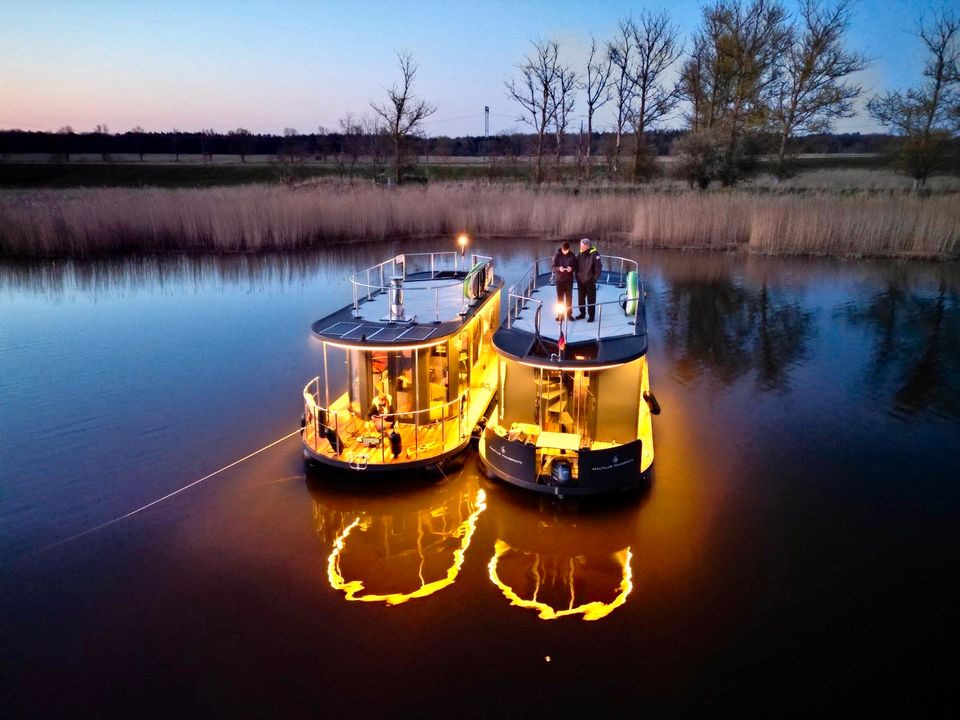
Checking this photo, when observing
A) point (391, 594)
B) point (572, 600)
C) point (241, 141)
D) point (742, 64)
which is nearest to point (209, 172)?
point (241, 141)

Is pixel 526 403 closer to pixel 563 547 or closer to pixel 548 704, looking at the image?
pixel 563 547

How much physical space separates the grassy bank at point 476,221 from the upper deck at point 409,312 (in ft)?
59.8

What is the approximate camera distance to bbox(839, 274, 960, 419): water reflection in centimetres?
1573

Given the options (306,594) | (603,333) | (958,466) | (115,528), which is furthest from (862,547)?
(115,528)

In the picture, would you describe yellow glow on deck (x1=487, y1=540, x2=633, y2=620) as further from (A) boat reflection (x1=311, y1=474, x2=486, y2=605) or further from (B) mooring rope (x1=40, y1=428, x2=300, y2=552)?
(B) mooring rope (x1=40, y1=428, x2=300, y2=552)

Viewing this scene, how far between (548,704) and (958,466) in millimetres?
9759

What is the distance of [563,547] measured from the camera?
9820 mm

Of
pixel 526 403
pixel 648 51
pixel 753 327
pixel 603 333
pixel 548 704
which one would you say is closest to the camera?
pixel 548 704

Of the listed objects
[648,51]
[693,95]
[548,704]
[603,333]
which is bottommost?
[548,704]

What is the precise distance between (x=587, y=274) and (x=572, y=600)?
6.71m

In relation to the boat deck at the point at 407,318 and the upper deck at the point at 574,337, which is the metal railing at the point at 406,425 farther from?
the upper deck at the point at 574,337

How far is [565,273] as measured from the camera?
42.5 feet

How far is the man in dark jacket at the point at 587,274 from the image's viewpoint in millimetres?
13109

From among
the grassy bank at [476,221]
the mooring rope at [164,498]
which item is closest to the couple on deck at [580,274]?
the mooring rope at [164,498]
